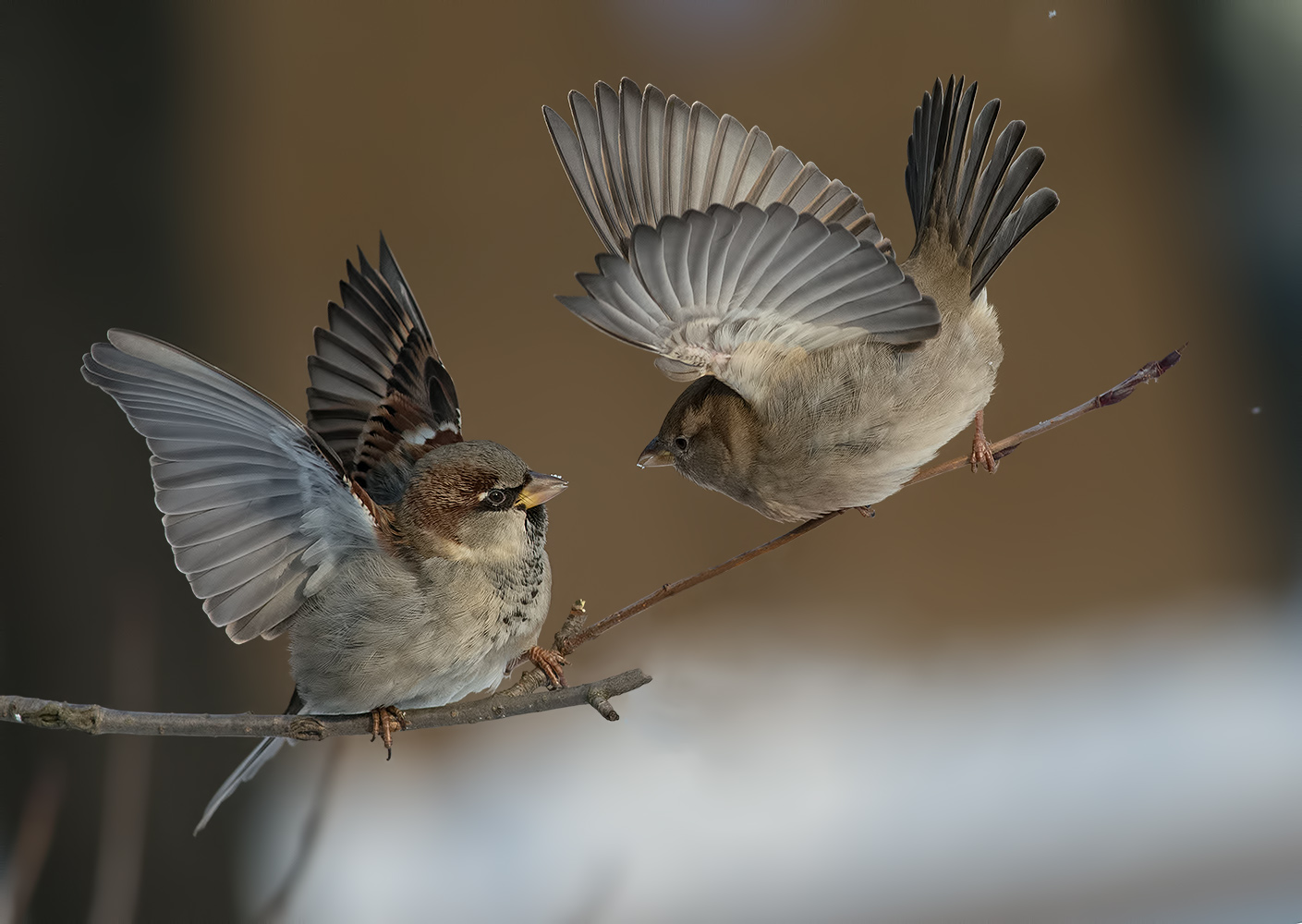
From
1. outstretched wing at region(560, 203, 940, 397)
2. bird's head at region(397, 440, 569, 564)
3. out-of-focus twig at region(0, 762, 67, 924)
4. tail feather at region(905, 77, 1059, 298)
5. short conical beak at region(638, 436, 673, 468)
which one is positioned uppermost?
tail feather at region(905, 77, 1059, 298)

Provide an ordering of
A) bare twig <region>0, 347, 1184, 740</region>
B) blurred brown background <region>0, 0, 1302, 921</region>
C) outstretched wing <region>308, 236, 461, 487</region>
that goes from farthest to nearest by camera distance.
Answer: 1. blurred brown background <region>0, 0, 1302, 921</region>
2. outstretched wing <region>308, 236, 461, 487</region>
3. bare twig <region>0, 347, 1184, 740</region>

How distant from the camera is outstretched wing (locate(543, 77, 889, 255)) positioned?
59 cm

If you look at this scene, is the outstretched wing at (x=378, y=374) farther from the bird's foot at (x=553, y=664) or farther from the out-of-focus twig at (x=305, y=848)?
the out-of-focus twig at (x=305, y=848)

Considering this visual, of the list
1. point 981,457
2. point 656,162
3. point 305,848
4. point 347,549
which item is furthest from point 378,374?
point 305,848

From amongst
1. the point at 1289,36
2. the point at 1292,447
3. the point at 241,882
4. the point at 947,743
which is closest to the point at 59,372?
the point at 241,882

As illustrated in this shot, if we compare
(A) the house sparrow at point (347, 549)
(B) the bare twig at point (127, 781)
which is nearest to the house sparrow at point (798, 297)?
(A) the house sparrow at point (347, 549)

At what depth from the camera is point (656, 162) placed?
0.62m

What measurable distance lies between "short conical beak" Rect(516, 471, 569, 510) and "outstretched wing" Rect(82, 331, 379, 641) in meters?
0.09

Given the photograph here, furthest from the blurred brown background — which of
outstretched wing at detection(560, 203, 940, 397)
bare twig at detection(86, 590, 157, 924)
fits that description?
outstretched wing at detection(560, 203, 940, 397)

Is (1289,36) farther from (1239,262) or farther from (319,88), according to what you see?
(319,88)

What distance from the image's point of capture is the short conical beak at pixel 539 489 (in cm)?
59

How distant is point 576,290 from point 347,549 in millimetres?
527

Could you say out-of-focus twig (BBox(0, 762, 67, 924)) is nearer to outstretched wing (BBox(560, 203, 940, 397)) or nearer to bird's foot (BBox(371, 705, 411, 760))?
bird's foot (BBox(371, 705, 411, 760))

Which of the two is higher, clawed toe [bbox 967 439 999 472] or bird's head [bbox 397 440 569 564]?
clawed toe [bbox 967 439 999 472]
